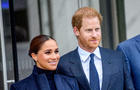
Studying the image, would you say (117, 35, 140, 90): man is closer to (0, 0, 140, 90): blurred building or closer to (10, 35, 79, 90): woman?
(10, 35, 79, 90): woman

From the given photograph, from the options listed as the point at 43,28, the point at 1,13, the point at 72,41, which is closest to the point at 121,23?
the point at 72,41

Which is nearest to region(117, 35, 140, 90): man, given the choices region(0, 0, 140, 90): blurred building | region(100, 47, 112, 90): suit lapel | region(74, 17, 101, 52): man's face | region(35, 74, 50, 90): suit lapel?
region(100, 47, 112, 90): suit lapel

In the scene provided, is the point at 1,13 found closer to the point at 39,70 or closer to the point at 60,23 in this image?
the point at 60,23

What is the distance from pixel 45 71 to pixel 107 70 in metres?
0.57

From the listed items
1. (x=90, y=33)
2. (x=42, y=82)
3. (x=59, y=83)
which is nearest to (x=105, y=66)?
(x=90, y=33)

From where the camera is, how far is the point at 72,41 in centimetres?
588

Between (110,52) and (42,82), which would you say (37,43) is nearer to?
(42,82)

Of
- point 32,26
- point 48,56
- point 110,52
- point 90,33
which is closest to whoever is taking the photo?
point 48,56

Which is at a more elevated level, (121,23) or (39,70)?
(121,23)

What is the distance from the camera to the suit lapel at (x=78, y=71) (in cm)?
342

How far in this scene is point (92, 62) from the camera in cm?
348

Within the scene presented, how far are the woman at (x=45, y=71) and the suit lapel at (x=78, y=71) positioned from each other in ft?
0.20

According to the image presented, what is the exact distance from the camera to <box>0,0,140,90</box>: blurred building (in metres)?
5.14

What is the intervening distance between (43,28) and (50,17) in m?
0.21
